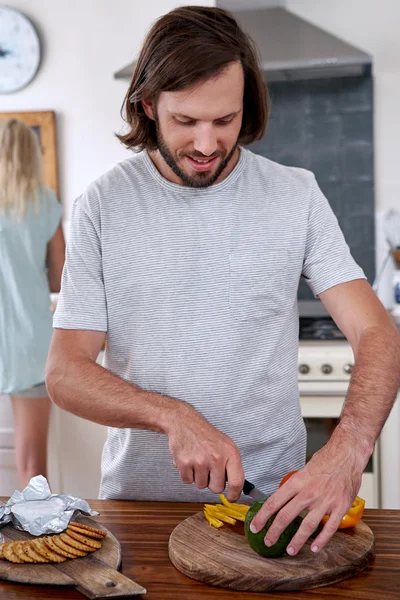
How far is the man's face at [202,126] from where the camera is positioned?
4.47 ft

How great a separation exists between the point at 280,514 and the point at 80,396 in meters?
0.43

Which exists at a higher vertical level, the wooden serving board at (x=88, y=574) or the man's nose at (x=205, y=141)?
the man's nose at (x=205, y=141)

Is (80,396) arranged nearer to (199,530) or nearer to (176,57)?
(199,530)

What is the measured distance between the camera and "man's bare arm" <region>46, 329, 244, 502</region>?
1188 millimetres

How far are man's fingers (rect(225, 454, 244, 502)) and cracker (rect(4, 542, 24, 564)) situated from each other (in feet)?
1.00

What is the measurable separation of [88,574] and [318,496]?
320 mm

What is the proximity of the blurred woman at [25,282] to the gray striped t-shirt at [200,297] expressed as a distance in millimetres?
1314

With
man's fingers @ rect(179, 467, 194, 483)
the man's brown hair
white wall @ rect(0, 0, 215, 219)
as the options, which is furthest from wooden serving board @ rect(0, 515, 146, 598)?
white wall @ rect(0, 0, 215, 219)

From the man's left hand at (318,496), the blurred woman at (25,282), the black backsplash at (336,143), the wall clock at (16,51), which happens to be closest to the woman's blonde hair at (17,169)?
the blurred woman at (25,282)

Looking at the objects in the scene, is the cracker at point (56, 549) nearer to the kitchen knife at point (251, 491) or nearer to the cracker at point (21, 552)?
the cracker at point (21, 552)

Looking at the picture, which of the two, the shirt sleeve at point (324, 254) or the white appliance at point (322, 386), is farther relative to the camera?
the white appliance at point (322, 386)

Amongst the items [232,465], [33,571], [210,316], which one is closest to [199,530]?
[232,465]

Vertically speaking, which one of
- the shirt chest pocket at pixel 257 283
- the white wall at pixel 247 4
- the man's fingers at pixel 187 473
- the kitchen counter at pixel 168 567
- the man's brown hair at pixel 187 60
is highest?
the white wall at pixel 247 4

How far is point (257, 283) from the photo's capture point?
1472 mm
